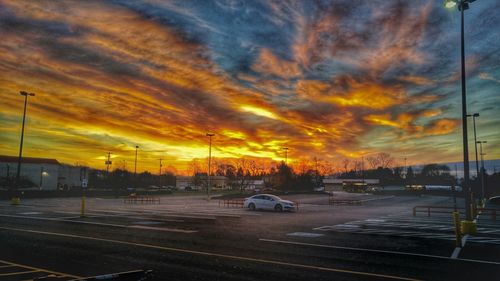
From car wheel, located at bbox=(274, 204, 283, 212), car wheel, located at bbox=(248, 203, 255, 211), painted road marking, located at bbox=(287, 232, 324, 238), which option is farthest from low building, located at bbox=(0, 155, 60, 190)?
painted road marking, located at bbox=(287, 232, 324, 238)

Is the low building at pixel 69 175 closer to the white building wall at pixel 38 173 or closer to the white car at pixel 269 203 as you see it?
the white building wall at pixel 38 173

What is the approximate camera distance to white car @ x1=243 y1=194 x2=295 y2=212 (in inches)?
1291

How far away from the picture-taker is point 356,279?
8992 millimetres

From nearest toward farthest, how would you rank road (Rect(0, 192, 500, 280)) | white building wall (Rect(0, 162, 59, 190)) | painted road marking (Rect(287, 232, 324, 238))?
1. road (Rect(0, 192, 500, 280))
2. painted road marking (Rect(287, 232, 324, 238))
3. white building wall (Rect(0, 162, 59, 190))

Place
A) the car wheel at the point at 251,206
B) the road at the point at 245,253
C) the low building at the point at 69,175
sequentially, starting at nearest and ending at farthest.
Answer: the road at the point at 245,253 < the car wheel at the point at 251,206 < the low building at the point at 69,175

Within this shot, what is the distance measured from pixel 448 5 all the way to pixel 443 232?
36.5ft

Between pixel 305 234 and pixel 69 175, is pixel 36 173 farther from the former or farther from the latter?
pixel 305 234

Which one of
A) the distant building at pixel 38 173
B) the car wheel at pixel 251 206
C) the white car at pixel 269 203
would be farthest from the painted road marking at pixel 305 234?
the distant building at pixel 38 173

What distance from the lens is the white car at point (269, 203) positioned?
108 feet

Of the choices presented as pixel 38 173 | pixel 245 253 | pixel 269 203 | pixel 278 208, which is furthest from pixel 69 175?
pixel 245 253

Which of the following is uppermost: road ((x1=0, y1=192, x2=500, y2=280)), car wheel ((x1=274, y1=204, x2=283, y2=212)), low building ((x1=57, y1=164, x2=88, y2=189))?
low building ((x1=57, y1=164, x2=88, y2=189))

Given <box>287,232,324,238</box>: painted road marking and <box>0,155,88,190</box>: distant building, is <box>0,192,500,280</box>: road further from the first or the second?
<box>0,155,88,190</box>: distant building

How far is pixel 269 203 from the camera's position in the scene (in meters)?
33.8

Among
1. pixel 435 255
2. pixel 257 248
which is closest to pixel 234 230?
pixel 257 248
